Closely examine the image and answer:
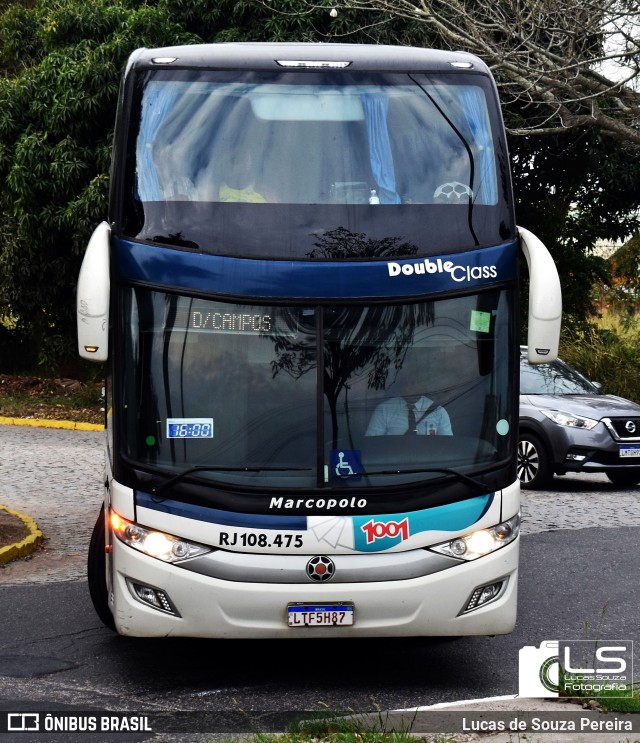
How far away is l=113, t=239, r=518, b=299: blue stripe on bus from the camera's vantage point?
668 cm

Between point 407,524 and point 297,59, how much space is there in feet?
9.37

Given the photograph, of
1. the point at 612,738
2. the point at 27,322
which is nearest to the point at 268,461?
the point at 612,738

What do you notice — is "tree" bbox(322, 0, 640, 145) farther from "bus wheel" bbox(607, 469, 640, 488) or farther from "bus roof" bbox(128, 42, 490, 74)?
"bus roof" bbox(128, 42, 490, 74)

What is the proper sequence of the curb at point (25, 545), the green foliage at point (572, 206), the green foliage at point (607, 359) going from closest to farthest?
the curb at point (25, 545) → the green foliage at point (607, 359) → the green foliage at point (572, 206)

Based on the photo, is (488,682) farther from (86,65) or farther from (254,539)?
(86,65)

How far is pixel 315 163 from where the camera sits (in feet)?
23.1

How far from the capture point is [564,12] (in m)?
18.8

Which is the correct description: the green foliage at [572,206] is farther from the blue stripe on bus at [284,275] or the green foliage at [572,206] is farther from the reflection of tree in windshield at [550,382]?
the blue stripe on bus at [284,275]

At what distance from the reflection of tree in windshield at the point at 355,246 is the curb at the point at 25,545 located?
5.03 meters

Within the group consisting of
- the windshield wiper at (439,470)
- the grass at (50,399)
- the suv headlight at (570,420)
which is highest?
the windshield wiper at (439,470)

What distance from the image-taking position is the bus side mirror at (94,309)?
665cm

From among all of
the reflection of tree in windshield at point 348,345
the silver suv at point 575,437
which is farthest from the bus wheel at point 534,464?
the reflection of tree in windshield at point 348,345

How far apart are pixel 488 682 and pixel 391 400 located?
1.71 m

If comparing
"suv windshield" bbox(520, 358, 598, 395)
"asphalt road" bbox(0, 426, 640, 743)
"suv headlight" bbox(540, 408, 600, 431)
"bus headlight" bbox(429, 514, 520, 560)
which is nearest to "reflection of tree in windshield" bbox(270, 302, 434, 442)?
"bus headlight" bbox(429, 514, 520, 560)
